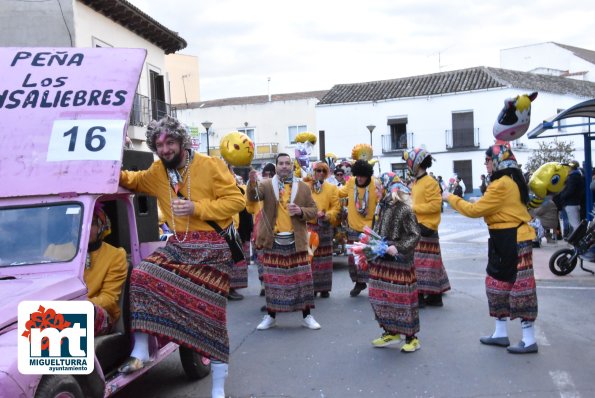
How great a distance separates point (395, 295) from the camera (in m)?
6.54

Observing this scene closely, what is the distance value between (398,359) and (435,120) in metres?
37.7

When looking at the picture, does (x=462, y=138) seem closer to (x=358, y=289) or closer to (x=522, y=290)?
(x=358, y=289)

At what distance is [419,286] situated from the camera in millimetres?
8648

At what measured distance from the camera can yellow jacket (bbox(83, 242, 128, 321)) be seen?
4.77 meters

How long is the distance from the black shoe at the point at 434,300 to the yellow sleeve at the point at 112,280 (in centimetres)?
496

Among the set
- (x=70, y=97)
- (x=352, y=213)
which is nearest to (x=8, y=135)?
(x=70, y=97)

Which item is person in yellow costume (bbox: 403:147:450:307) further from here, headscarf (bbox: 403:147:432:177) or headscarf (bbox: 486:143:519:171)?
headscarf (bbox: 486:143:519:171)

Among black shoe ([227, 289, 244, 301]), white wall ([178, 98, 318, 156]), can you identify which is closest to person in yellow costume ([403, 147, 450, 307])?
black shoe ([227, 289, 244, 301])

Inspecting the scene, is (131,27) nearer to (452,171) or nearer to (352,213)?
(352,213)

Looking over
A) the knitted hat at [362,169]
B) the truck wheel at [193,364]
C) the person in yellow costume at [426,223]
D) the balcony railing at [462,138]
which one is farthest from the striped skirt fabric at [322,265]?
the balcony railing at [462,138]

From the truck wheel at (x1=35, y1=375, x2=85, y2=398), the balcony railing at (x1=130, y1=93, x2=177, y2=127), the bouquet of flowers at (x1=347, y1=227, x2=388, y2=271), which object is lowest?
the truck wheel at (x1=35, y1=375, x2=85, y2=398)

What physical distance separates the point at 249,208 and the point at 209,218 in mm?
3305

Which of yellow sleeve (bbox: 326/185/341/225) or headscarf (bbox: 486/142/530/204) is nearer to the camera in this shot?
headscarf (bbox: 486/142/530/204)

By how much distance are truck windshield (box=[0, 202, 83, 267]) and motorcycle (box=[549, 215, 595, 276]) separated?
8.14 meters
